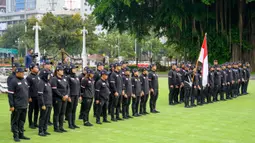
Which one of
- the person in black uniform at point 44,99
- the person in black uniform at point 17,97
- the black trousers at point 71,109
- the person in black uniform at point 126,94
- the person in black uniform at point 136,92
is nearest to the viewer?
the person in black uniform at point 17,97

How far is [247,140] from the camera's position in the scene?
913cm

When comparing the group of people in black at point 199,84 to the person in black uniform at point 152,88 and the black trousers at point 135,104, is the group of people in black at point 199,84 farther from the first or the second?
the black trousers at point 135,104

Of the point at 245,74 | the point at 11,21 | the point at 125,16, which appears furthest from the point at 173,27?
the point at 11,21

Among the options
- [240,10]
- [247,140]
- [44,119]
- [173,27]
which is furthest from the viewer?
[173,27]

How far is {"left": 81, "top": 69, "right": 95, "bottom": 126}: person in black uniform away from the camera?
36.7ft

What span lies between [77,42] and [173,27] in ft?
62.9

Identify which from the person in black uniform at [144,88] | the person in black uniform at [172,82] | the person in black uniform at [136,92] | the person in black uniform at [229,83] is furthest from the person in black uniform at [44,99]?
the person in black uniform at [229,83]

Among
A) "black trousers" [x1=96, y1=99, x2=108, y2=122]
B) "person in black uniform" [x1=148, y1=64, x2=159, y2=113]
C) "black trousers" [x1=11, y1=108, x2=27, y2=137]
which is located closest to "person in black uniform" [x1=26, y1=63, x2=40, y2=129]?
"black trousers" [x1=11, y1=108, x2=27, y2=137]

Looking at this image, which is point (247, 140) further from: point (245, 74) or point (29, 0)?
point (29, 0)

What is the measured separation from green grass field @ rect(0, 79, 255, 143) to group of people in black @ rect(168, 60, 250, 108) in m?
1.61

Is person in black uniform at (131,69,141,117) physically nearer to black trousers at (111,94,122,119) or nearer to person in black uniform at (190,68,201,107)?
black trousers at (111,94,122,119)

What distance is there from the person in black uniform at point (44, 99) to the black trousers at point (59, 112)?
1.01ft

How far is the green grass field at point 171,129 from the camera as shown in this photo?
9203 millimetres

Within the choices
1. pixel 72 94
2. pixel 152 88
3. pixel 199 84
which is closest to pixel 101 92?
pixel 72 94
